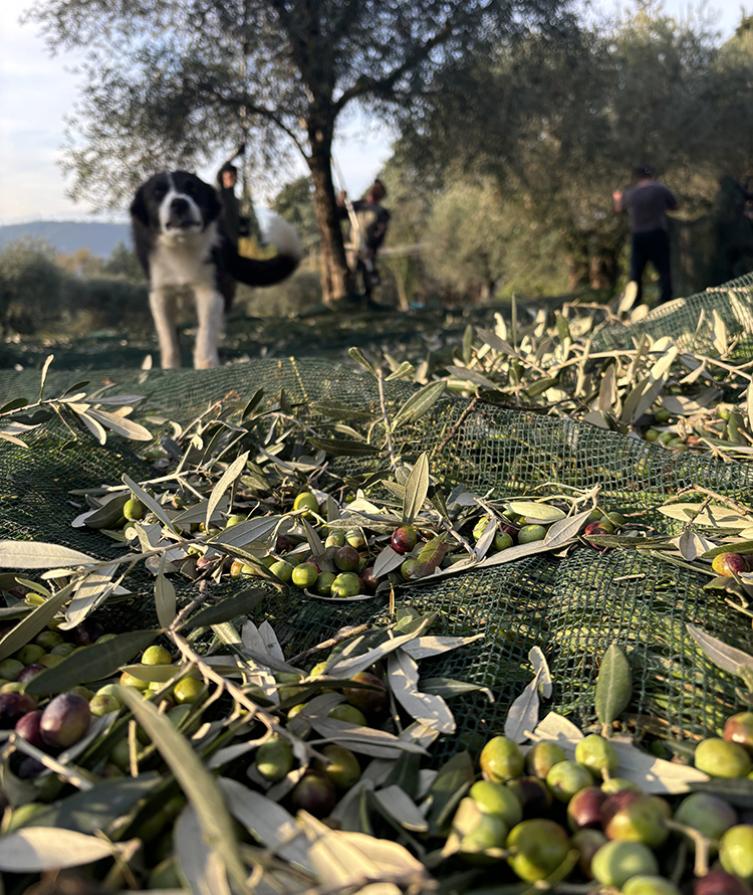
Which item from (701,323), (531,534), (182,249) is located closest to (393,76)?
(182,249)

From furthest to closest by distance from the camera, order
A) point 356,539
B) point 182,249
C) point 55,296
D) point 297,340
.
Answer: point 55,296 → point 297,340 → point 182,249 → point 356,539

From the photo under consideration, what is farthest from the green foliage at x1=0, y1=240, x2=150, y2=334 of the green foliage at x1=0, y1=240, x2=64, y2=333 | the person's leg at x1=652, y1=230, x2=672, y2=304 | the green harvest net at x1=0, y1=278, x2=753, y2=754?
the green harvest net at x1=0, y1=278, x2=753, y2=754

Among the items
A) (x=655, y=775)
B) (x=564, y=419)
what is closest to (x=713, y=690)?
(x=655, y=775)

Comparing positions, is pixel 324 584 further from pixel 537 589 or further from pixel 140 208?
pixel 140 208

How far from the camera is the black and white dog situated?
5.02 metres

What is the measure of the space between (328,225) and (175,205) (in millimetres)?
7657

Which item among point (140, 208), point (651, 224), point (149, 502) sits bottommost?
point (149, 502)

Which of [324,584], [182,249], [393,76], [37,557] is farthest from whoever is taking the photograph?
[393,76]

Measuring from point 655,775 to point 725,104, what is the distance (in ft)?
54.5

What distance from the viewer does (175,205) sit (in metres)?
5.00

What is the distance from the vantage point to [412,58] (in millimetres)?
10516

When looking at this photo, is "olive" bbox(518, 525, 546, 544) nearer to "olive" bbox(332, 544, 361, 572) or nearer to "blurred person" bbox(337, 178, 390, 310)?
"olive" bbox(332, 544, 361, 572)

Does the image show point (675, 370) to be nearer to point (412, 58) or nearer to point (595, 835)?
point (595, 835)

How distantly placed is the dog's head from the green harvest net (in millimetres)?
3447
